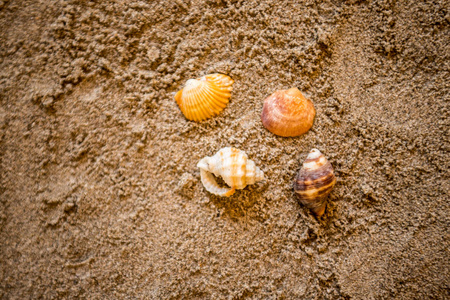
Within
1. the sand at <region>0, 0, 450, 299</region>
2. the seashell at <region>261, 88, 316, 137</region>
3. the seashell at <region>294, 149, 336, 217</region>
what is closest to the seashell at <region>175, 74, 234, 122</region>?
the sand at <region>0, 0, 450, 299</region>

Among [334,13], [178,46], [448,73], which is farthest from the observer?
[178,46]

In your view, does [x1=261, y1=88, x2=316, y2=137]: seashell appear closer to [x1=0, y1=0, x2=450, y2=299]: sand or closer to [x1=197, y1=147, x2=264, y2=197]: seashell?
[x1=0, y1=0, x2=450, y2=299]: sand

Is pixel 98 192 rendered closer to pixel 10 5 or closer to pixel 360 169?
pixel 10 5

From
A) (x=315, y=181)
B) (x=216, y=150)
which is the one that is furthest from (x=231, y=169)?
(x=315, y=181)

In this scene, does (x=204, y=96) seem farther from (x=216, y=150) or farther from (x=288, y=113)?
(x=288, y=113)

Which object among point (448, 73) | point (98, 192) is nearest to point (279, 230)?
point (98, 192)

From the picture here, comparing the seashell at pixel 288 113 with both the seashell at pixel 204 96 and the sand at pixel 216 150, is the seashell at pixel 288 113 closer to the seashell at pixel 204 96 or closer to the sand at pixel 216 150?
the sand at pixel 216 150
